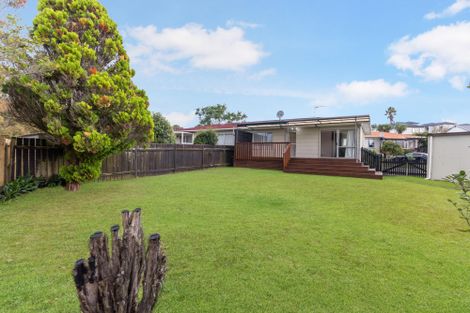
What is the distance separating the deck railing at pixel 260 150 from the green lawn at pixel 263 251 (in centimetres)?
974

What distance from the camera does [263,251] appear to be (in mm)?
3686

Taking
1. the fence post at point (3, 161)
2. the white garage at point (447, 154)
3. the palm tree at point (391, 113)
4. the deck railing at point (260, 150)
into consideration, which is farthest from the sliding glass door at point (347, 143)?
the palm tree at point (391, 113)

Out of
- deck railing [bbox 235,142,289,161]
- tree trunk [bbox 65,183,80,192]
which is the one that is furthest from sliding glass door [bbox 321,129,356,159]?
tree trunk [bbox 65,183,80,192]

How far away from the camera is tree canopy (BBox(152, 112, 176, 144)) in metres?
15.3

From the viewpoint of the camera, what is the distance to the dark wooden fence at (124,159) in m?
7.05

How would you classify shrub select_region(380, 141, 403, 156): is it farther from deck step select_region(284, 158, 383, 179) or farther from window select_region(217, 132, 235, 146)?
window select_region(217, 132, 235, 146)

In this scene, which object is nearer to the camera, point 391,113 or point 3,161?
point 3,161

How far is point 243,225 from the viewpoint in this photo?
4801mm

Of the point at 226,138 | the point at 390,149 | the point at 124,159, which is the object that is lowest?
the point at 124,159

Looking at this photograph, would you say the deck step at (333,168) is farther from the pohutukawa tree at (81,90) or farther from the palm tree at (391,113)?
the palm tree at (391,113)

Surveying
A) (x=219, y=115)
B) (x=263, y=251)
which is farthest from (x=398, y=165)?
(x=219, y=115)

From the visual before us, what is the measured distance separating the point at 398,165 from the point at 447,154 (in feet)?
8.03

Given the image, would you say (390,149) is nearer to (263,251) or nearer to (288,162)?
(288,162)

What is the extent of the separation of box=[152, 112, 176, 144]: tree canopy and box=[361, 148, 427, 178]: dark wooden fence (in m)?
11.9
